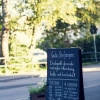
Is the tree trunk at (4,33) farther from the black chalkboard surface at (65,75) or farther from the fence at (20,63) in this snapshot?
the black chalkboard surface at (65,75)

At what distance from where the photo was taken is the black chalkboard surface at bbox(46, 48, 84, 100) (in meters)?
6.12

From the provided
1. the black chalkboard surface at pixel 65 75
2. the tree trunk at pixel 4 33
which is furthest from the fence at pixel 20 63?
the black chalkboard surface at pixel 65 75

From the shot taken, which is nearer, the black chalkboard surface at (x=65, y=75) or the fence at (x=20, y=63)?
the black chalkboard surface at (x=65, y=75)

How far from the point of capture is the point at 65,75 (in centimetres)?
638

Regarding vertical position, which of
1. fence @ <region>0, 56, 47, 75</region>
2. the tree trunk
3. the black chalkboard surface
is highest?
the tree trunk

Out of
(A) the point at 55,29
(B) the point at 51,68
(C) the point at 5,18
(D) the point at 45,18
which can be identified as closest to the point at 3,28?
(C) the point at 5,18

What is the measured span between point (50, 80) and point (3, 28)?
21.4 m

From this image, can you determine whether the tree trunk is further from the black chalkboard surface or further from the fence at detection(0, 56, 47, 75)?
the black chalkboard surface

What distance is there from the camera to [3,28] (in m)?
27.6

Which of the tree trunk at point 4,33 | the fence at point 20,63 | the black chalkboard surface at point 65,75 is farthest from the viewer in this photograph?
the tree trunk at point 4,33

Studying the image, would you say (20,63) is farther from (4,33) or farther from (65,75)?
(65,75)

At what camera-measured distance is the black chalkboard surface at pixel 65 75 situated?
612cm

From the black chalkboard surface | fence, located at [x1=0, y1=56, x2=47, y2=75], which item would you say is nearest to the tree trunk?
fence, located at [x1=0, y1=56, x2=47, y2=75]

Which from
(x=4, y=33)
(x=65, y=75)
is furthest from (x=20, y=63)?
(x=65, y=75)
